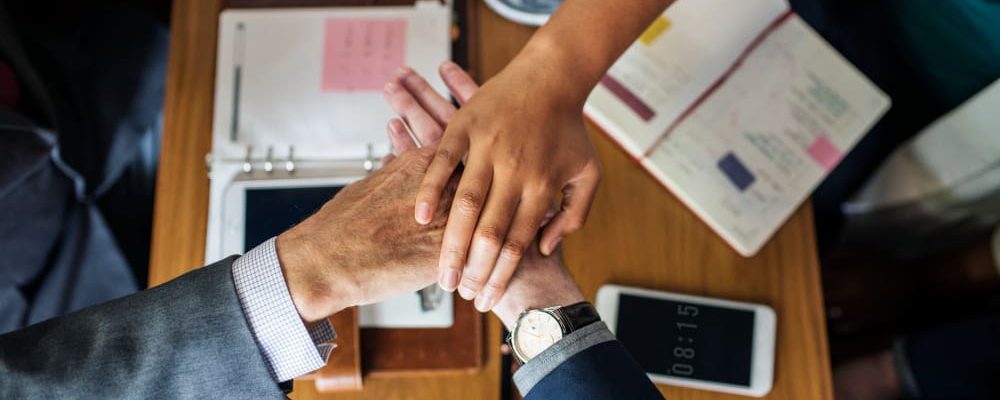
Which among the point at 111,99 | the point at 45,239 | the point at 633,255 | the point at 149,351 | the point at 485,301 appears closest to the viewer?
the point at 149,351

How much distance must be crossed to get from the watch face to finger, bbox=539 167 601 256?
100 millimetres

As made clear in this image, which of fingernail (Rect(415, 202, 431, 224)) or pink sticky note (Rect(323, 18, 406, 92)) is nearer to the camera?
fingernail (Rect(415, 202, 431, 224))

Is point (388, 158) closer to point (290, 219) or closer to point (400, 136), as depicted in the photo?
point (400, 136)

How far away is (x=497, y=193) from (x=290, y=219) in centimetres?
28

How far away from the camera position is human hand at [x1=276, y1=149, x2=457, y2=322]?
721mm

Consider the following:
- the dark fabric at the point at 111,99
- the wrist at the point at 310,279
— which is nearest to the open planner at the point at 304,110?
the wrist at the point at 310,279

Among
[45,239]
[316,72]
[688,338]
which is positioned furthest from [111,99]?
[688,338]

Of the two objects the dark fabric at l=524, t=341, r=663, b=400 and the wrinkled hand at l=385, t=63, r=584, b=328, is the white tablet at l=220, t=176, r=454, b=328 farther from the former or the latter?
the dark fabric at l=524, t=341, r=663, b=400

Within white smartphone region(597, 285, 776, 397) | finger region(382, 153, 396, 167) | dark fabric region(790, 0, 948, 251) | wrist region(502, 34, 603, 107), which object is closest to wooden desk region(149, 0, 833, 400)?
white smartphone region(597, 285, 776, 397)

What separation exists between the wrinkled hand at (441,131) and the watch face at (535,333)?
4 centimetres

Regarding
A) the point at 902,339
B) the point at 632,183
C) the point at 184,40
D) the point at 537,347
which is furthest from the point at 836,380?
the point at 184,40

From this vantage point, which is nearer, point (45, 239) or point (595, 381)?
point (595, 381)

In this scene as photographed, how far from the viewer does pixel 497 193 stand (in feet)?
2.45

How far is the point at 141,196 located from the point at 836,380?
1329 millimetres
